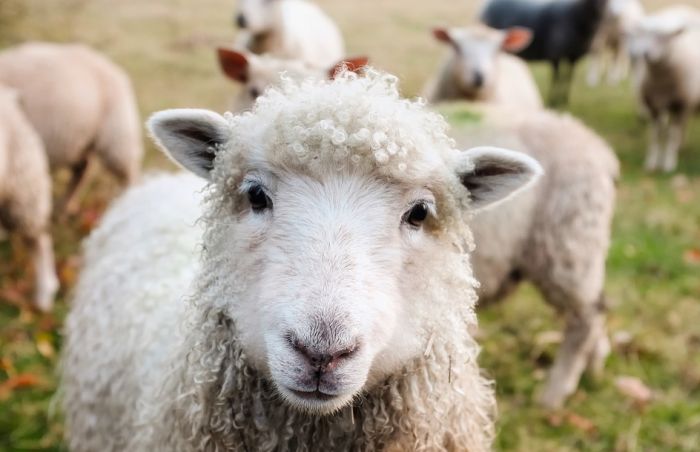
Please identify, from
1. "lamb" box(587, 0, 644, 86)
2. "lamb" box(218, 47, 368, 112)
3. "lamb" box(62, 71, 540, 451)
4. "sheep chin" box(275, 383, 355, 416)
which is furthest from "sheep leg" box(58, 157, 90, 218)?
"lamb" box(587, 0, 644, 86)

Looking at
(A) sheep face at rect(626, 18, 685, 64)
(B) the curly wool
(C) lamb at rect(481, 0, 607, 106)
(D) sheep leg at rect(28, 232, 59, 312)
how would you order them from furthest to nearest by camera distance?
(C) lamb at rect(481, 0, 607, 106) < (A) sheep face at rect(626, 18, 685, 64) < (D) sheep leg at rect(28, 232, 59, 312) < (B) the curly wool

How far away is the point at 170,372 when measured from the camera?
202cm

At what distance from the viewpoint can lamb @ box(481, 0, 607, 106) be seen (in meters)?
10.0

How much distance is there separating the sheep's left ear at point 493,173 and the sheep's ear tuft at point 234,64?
2.77 metres

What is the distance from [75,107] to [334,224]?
13.6 feet

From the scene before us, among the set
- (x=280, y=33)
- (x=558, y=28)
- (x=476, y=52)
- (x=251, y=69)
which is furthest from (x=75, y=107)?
(x=558, y=28)

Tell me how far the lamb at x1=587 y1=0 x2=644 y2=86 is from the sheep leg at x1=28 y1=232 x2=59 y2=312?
30.2 feet

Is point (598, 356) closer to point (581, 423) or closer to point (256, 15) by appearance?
point (581, 423)

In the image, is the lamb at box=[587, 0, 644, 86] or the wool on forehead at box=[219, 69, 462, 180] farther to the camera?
the lamb at box=[587, 0, 644, 86]

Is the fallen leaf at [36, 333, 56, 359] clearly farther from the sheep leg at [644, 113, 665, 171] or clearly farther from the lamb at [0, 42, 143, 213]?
the sheep leg at [644, 113, 665, 171]

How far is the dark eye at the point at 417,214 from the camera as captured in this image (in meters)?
1.73

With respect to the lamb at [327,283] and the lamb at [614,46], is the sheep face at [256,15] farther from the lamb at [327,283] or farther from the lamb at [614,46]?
the lamb at [614,46]

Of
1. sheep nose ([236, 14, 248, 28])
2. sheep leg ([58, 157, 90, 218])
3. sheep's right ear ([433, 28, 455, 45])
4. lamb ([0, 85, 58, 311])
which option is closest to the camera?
lamb ([0, 85, 58, 311])

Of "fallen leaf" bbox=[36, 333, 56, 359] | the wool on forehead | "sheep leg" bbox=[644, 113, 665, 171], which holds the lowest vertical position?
"sheep leg" bbox=[644, 113, 665, 171]
